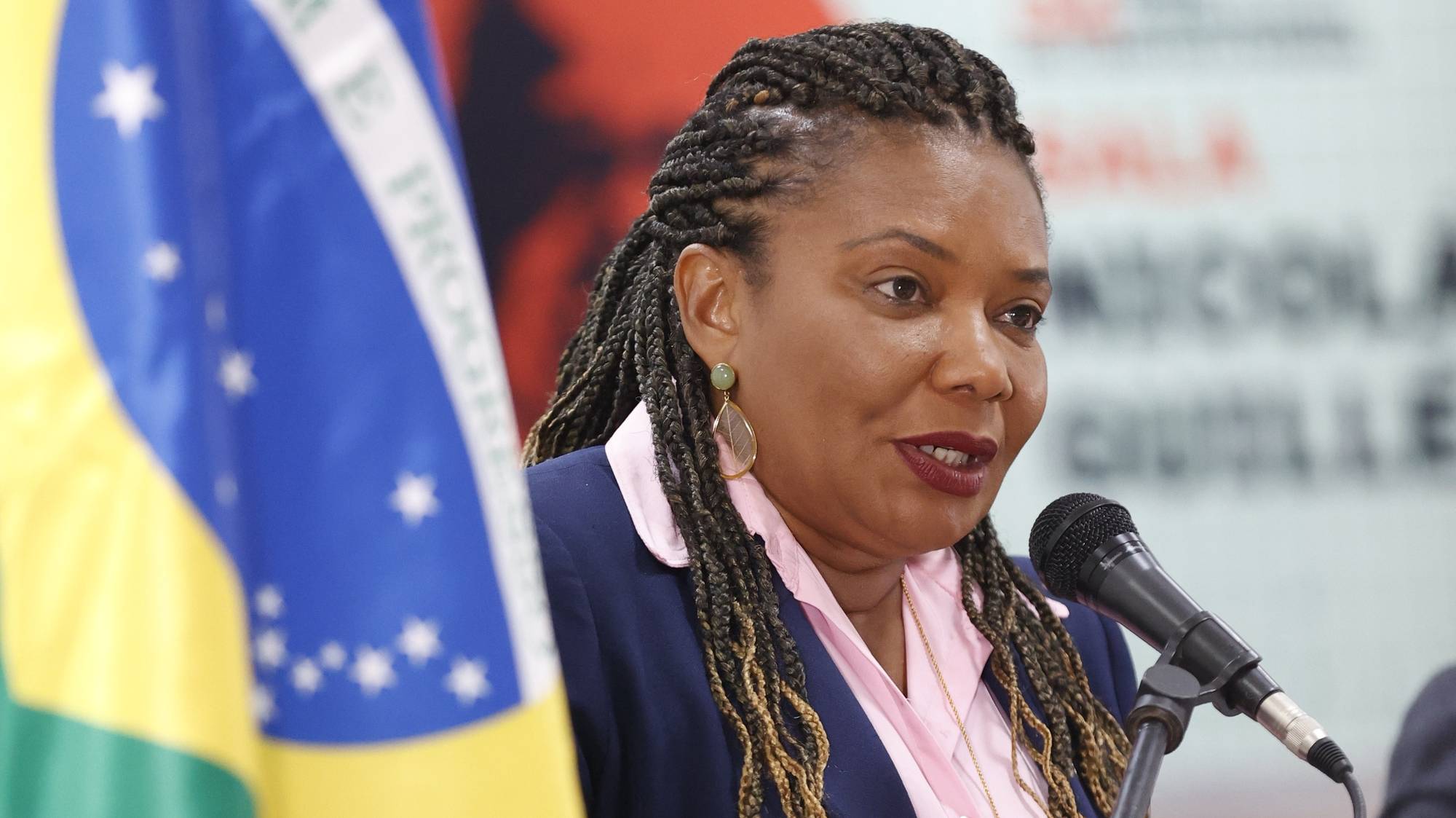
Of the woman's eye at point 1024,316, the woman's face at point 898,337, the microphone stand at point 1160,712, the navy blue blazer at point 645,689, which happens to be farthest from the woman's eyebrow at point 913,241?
the microphone stand at point 1160,712

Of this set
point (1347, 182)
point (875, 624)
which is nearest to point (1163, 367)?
point (1347, 182)

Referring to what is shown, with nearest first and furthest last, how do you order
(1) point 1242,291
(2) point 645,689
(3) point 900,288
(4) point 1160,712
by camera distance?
(4) point 1160,712
(2) point 645,689
(3) point 900,288
(1) point 1242,291

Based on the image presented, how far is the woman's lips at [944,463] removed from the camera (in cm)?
165

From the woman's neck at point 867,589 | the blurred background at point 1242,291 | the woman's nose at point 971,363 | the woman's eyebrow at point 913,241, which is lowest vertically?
the woman's neck at point 867,589

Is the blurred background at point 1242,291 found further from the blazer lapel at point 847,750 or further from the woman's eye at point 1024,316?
the blazer lapel at point 847,750

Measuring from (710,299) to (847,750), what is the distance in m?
0.55

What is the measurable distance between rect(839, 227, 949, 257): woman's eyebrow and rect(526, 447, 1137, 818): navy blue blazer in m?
0.42

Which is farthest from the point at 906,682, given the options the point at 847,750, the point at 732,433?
the point at 732,433

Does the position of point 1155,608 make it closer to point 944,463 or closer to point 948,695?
point 944,463

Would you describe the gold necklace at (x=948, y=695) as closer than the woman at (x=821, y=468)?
No

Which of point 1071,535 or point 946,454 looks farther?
point 946,454

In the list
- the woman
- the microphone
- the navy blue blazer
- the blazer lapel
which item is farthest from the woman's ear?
the microphone

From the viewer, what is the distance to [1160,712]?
1202 millimetres

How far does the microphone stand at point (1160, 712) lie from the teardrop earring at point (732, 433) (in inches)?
23.8
